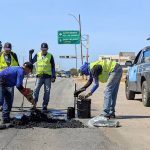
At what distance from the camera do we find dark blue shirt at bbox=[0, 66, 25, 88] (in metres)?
10.9

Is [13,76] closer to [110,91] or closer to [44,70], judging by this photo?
[110,91]

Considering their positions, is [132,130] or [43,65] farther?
[43,65]

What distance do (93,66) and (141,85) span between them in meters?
5.60

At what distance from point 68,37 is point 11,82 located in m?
54.7

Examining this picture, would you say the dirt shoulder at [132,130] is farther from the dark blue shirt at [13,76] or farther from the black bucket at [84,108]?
the dark blue shirt at [13,76]

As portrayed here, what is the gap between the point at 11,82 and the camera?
37.5 feet

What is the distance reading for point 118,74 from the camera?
12.5m

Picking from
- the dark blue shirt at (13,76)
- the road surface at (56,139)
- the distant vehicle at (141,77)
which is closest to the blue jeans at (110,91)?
the road surface at (56,139)

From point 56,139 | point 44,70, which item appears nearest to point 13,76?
point 56,139

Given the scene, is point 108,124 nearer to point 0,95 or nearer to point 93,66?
point 93,66

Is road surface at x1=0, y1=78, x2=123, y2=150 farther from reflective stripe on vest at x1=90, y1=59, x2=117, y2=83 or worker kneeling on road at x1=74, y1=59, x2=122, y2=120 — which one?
reflective stripe on vest at x1=90, y1=59, x2=117, y2=83

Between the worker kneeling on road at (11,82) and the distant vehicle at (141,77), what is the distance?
5.67m

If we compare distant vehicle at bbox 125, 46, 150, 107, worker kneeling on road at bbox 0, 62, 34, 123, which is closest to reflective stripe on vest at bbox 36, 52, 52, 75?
worker kneeling on road at bbox 0, 62, 34, 123

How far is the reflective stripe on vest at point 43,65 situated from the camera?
47.4 ft
